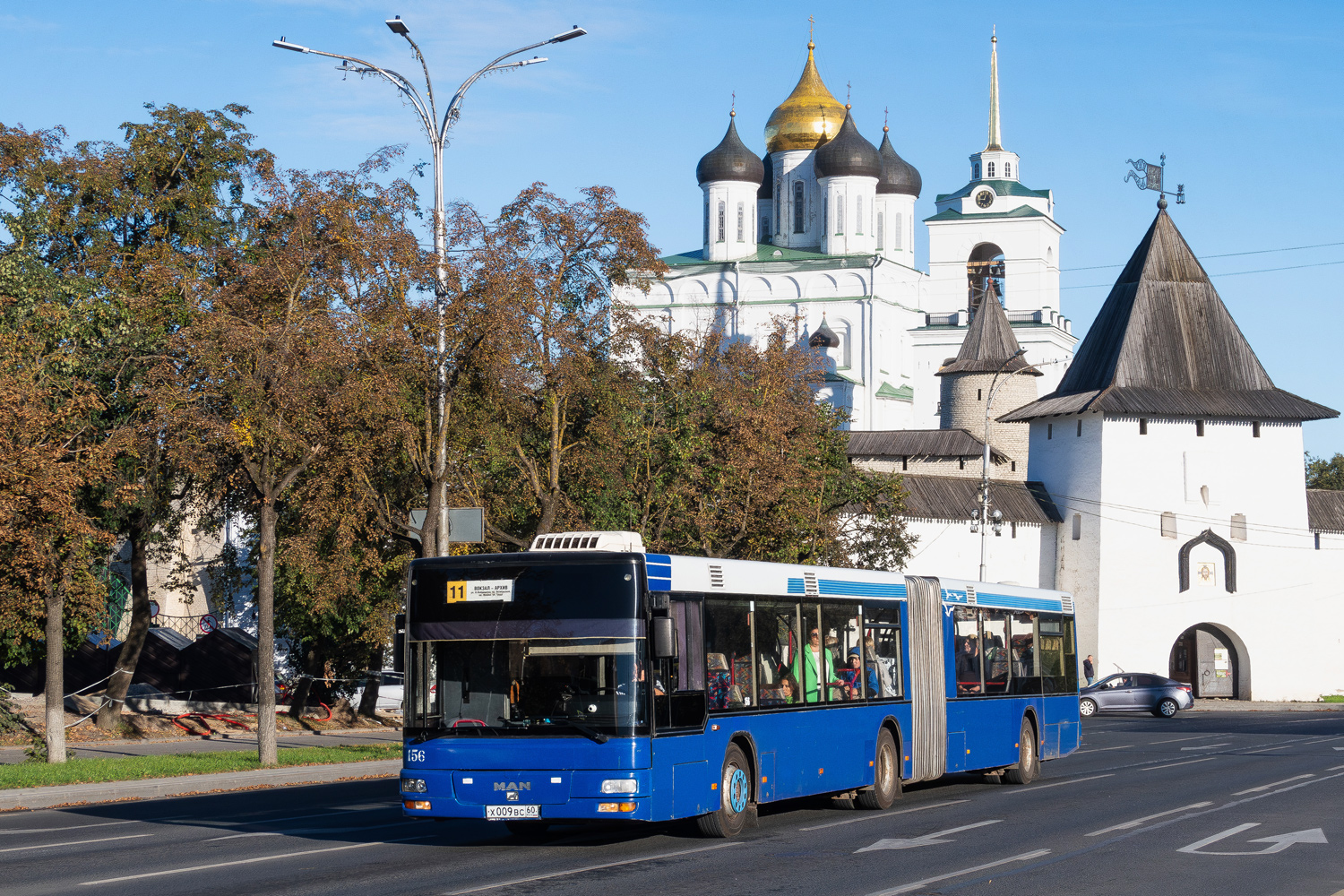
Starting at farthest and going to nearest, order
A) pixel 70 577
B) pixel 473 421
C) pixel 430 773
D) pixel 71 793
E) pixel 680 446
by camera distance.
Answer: pixel 680 446, pixel 473 421, pixel 70 577, pixel 71 793, pixel 430 773

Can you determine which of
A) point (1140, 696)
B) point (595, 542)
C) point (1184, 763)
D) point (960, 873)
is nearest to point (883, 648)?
point (595, 542)

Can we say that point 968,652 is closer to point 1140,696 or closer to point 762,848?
point 762,848

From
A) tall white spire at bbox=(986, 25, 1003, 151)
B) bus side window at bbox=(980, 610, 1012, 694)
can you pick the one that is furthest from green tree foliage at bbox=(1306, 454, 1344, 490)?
bus side window at bbox=(980, 610, 1012, 694)

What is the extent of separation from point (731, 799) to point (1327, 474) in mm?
108357

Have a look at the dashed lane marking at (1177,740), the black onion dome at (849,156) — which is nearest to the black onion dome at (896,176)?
the black onion dome at (849,156)

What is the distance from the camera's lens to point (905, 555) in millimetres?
46219

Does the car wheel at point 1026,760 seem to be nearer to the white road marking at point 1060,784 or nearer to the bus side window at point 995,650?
the white road marking at point 1060,784

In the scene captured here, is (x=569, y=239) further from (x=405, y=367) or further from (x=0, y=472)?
(x=0, y=472)

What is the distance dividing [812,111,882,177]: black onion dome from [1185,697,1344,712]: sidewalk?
41.6 metres

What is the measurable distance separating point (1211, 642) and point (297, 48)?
51161 mm

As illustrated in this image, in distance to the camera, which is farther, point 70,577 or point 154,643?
point 154,643

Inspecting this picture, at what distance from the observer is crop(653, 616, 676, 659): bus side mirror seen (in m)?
12.6

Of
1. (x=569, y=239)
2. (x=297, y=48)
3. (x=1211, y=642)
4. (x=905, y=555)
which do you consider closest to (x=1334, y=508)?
(x=1211, y=642)

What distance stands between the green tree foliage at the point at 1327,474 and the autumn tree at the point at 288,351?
318ft
